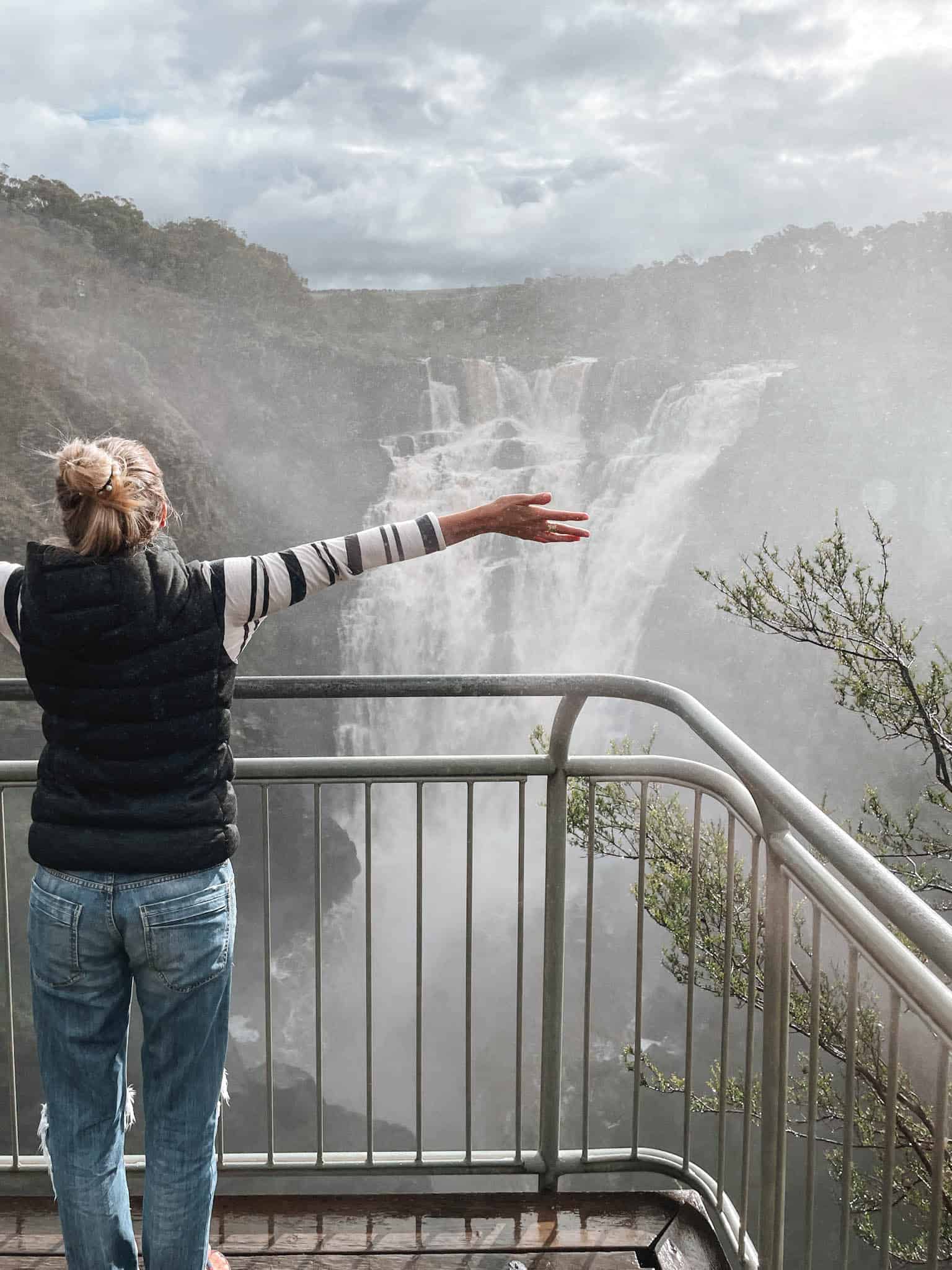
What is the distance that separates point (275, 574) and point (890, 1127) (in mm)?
1074

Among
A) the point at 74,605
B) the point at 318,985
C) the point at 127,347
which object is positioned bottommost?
the point at 318,985

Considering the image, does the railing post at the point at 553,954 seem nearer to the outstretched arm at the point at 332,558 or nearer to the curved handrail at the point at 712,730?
the curved handrail at the point at 712,730

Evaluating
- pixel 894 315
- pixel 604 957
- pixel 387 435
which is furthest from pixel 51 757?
pixel 894 315

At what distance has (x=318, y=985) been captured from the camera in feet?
7.47

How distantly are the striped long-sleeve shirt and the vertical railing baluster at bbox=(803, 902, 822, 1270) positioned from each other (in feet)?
2.49

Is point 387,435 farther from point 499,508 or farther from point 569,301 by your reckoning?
point 499,508

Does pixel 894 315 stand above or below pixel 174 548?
above

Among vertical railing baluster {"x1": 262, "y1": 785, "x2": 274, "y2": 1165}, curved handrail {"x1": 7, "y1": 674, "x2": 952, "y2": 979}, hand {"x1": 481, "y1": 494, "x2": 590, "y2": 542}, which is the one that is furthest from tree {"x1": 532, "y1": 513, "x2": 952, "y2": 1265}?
hand {"x1": 481, "y1": 494, "x2": 590, "y2": 542}

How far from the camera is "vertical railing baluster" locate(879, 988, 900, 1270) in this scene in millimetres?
1081

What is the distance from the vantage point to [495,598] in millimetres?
30656

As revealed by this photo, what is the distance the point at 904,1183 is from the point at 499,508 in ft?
24.4

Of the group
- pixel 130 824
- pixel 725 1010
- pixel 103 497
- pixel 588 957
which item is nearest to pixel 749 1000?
pixel 725 1010

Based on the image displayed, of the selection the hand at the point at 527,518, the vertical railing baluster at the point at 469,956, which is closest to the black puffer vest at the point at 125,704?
the hand at the point at 527,518

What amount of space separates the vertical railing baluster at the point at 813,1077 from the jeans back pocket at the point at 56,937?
3.31 ft
